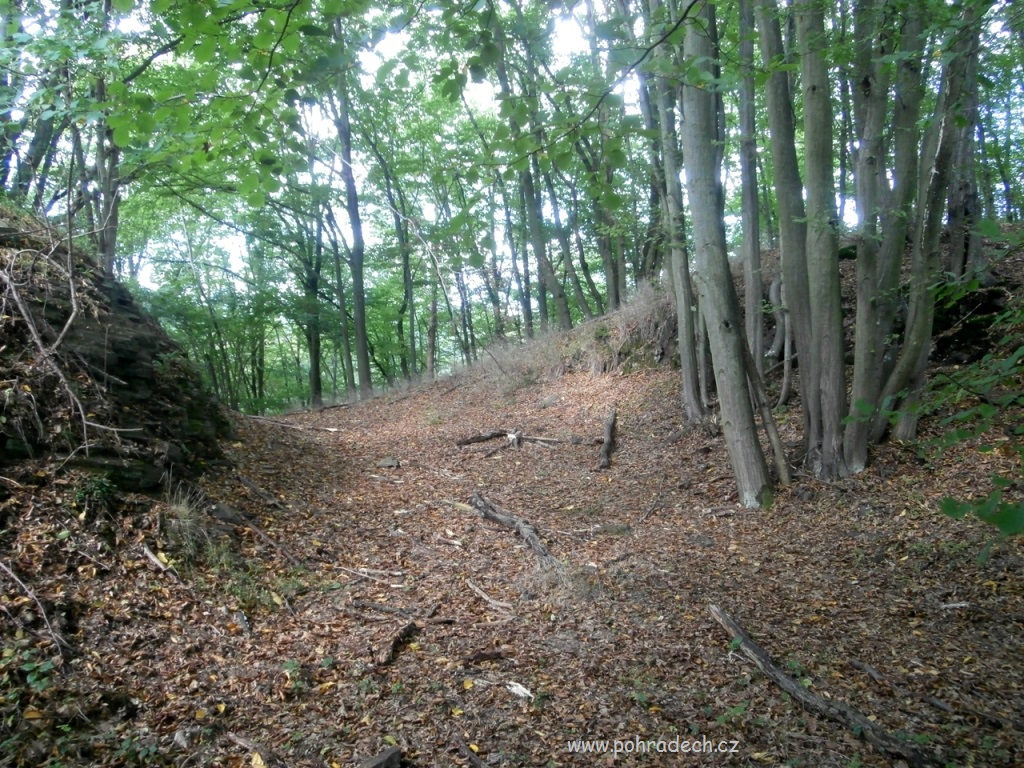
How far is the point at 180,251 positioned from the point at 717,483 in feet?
71.1

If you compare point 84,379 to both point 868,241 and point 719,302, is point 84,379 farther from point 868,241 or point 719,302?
point 868,241

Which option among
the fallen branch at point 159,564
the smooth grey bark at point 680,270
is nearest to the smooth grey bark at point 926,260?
the smooth grey bark at point 680,270

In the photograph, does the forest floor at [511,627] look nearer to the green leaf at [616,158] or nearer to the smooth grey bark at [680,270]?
the smooth grey bark at [680,270]

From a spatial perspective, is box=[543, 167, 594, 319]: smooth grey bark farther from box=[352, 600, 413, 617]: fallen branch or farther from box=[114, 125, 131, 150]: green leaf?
box=[114, 125, 131, 150]: green leaf

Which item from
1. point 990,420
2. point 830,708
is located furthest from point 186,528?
point 990,420

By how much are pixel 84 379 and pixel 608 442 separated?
6469 millimetres

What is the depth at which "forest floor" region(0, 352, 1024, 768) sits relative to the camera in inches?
129

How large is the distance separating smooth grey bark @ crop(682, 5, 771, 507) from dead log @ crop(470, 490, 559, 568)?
94.7 inches

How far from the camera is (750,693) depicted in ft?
12.5

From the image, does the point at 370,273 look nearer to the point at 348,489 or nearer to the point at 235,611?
the point at 348,489

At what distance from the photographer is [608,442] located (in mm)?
9422

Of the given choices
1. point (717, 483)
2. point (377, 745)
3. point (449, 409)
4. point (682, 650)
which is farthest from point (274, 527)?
point (449, 409)

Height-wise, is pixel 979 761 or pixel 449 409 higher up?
pixel 449 409

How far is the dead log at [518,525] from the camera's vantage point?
222 inches
